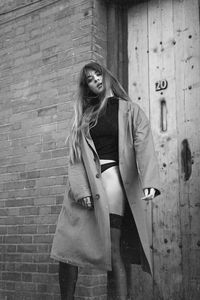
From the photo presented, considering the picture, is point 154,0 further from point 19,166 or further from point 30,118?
point 19,166

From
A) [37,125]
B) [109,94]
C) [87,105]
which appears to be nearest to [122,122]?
[109,94]

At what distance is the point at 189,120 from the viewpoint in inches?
174

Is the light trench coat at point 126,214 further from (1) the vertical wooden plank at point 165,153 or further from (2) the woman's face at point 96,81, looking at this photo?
(1) the vertical wooden plank at point 165,153

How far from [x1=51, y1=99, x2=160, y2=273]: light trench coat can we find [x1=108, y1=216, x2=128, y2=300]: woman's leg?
53 mm

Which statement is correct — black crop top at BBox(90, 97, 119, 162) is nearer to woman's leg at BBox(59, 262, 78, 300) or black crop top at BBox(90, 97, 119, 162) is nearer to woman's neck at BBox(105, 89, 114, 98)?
woman's neck at BBox(105, 89, 114, 98)

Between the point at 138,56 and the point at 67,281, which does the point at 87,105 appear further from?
the point at 138,56

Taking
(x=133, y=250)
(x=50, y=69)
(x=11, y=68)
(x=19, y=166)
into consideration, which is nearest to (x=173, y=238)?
(x=133, y=250)

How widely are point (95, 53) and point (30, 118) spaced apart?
101 centimetres

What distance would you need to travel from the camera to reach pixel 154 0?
4934 millimetres

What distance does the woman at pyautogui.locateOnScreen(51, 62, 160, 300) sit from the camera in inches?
123

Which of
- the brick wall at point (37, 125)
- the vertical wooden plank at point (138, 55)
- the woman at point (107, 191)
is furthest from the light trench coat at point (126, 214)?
the vertical wooden plank at point (138, 55)

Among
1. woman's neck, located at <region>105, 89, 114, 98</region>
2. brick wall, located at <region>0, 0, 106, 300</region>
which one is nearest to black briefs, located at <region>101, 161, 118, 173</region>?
woman's neck, located at <region>105, 89, 114, 98</region>

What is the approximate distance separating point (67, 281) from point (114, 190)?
27.2 inches

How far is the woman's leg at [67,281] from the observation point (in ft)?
10.4
